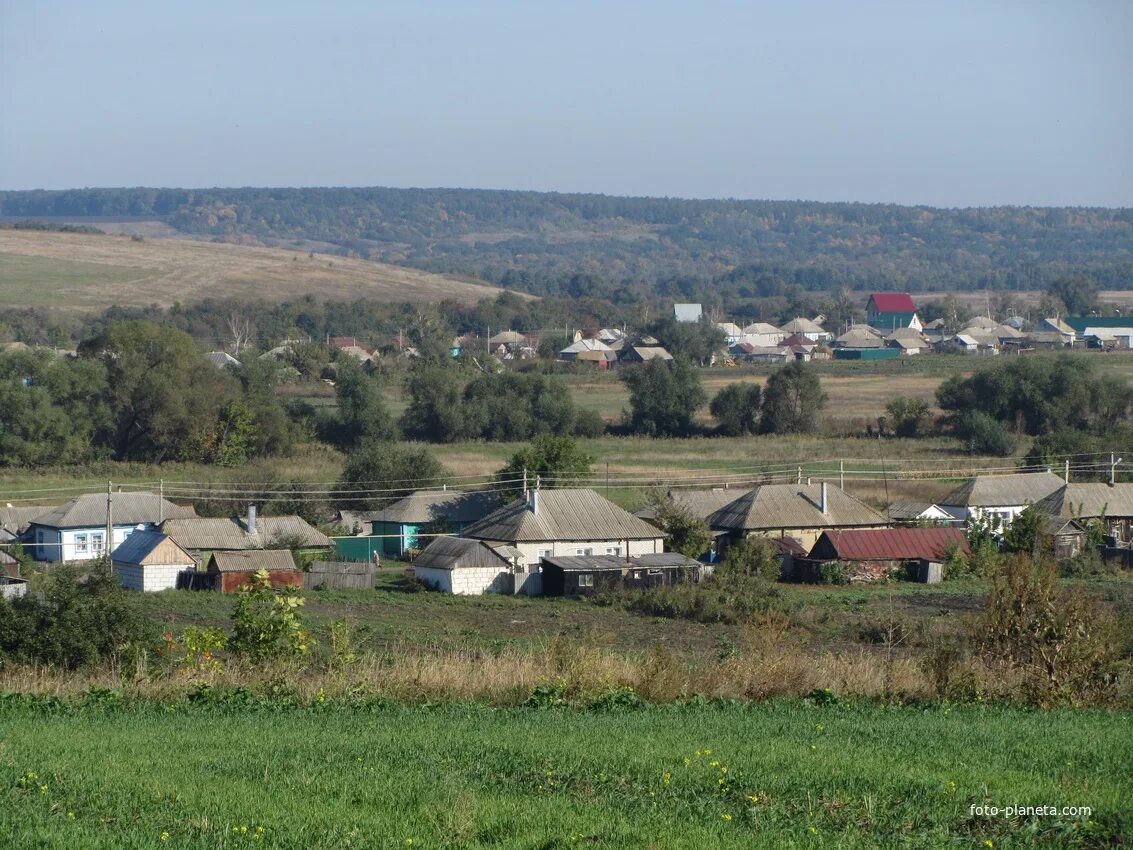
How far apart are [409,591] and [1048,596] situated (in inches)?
875

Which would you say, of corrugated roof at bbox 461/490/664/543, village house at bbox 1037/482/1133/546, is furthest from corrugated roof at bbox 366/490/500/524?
village house at bbox 1037/482/1133/546

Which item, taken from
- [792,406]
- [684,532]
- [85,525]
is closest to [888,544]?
[684,532]

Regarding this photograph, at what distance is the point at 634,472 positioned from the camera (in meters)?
48.6

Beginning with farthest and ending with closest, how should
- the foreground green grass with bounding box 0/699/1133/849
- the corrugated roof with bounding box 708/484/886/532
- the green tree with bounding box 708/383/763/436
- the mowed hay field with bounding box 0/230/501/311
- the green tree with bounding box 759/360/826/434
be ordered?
the mowed hay field with bounding box 0/230/501/311
the green tree with bounding box 708/383/763/436
the green tree with bounding box 759/360/826/434
the corrugated roof with bounding box 708/484/886/532
the foreground green grass with bounding box 0/699/1133/849

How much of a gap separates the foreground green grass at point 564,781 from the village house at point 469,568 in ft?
72.5

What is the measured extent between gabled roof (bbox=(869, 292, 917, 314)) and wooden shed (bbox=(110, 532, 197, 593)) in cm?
12977

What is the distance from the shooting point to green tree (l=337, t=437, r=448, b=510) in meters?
43.1

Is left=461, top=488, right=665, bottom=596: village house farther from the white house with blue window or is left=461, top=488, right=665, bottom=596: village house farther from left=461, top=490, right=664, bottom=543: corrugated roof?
the white house with blue window

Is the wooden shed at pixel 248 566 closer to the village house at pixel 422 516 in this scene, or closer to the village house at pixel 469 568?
the village house at pixel 469 568

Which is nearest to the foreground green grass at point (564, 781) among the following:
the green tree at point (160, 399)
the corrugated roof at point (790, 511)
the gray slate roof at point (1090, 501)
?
the corrugated roof at point (790, 511)

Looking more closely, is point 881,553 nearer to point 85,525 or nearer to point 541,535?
point 541,535

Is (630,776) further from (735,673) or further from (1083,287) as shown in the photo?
(1083,287)

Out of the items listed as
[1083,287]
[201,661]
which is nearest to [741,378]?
[201,661]

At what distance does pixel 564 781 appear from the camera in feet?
24.3
